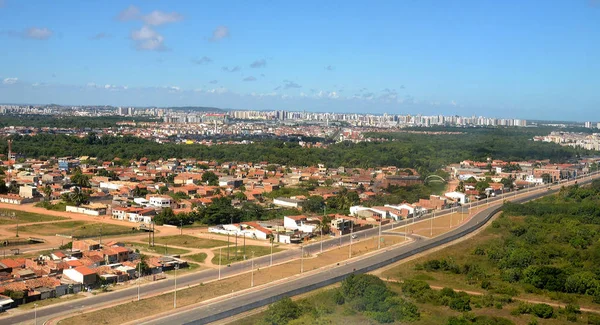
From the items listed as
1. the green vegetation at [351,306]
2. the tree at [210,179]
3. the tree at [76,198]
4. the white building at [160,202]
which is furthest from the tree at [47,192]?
the green vegetation at [351,306]

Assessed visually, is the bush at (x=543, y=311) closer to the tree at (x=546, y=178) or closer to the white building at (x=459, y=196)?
the white building at (x=459, y=196)

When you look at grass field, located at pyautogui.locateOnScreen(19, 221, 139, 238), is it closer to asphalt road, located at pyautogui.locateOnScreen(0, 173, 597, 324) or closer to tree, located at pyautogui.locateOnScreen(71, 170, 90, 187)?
asphalt road, located at pyautogui.locateOnScreen(0, 173, 597, 324)

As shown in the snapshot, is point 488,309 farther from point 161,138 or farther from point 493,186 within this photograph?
point 161,138

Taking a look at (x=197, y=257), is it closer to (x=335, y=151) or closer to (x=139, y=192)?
(x=139, y=192)

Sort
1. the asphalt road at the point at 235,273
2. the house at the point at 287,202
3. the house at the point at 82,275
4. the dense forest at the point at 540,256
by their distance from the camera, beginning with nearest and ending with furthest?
the asphalt road at the point at 235,273
the house at the point at 82,275
the dense forest at the point at 540,256
the house at the point at 287,202

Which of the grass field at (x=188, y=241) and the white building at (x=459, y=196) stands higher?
the white building at (x=459, y=196)
